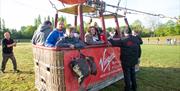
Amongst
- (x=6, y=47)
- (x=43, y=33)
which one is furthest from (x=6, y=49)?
(x=43, y=33)

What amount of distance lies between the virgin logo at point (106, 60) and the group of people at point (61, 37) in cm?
39

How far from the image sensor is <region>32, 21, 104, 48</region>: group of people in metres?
5.61

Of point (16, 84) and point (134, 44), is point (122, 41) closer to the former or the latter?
point (134, 44)

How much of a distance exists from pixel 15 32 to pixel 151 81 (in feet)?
246

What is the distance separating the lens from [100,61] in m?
6.70

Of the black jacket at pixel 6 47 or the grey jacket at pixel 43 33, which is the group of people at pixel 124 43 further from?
the black jacket at pixel 6 47

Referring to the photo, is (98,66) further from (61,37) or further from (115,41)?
(61,37)

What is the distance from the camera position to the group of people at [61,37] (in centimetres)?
561

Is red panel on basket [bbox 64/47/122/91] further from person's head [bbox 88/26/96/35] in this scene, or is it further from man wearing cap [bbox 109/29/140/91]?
person's head [bbox 88/26/96/35]

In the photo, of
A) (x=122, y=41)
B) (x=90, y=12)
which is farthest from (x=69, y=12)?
(x=122, y=41)

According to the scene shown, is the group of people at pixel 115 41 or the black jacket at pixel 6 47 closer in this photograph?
the group of people at pixel 115 41

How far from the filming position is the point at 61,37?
5668mm

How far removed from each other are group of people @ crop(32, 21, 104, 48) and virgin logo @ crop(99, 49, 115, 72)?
39 cm

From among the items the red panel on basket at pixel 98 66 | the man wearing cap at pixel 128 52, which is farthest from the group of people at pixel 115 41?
the red panel on basket at pixel 98 66
